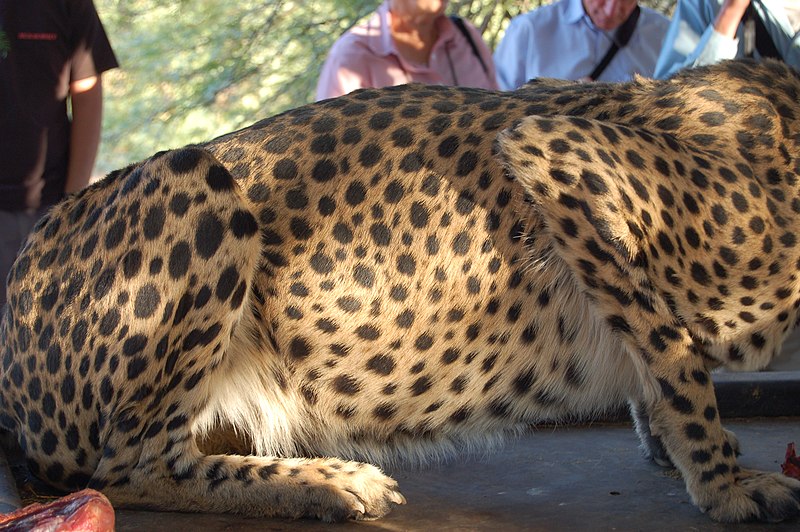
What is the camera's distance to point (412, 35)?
19.5ft

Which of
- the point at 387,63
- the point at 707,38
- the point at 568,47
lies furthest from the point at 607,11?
the point at 387,63

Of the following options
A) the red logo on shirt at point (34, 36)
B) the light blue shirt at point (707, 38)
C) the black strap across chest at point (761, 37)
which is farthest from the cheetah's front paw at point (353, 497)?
the black strap across chest at point (761, 37)

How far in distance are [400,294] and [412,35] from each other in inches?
111

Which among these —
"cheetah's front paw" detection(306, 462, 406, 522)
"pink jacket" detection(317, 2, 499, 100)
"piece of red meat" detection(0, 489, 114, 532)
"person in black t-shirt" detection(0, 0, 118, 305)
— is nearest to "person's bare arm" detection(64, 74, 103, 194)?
"person in black t-shirt" detection(0, 0, 118, 305)

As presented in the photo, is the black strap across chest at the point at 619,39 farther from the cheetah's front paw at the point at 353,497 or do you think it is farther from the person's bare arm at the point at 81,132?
the cheetah's front paw at the point at 353,497

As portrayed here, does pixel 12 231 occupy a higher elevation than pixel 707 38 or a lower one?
lower

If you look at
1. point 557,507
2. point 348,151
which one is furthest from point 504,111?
point 557,507

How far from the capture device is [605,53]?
5910 millimetres

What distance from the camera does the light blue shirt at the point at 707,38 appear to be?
16.2 feet

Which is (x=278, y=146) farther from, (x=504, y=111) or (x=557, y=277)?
(x=557, y=277)

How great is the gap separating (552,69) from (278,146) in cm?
273

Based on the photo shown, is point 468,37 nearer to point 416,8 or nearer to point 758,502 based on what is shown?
point 416,8

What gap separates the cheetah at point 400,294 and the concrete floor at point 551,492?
80 millimetres

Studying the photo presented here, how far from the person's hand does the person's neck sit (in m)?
1.66
